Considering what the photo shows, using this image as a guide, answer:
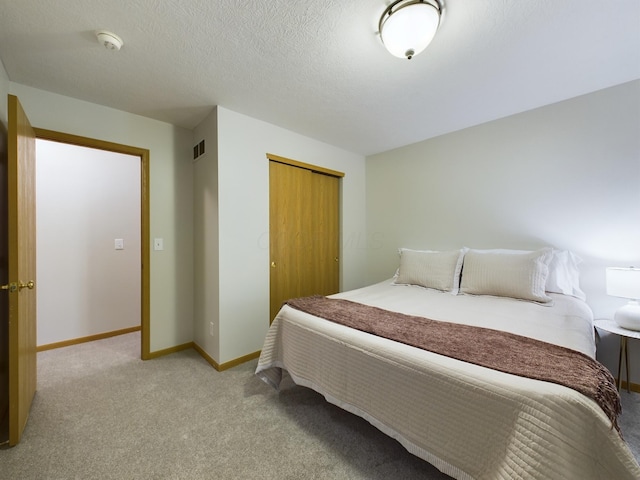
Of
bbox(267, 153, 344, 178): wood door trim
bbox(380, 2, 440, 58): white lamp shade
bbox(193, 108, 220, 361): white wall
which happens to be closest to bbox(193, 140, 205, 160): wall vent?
bbox(193, 108, 220, 361): white wall

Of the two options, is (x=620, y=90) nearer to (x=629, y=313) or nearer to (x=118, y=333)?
(x=629, y=313)

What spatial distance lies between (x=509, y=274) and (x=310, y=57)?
2203 mm

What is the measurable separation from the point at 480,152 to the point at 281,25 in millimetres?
2314

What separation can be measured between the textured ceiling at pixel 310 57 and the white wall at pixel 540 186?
233 mm

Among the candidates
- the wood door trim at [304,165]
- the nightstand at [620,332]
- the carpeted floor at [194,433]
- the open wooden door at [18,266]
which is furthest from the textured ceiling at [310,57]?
the carpeted floor at [194,433]

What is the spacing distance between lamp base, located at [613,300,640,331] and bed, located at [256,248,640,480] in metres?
0.21

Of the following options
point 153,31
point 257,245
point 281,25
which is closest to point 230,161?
point 257,245

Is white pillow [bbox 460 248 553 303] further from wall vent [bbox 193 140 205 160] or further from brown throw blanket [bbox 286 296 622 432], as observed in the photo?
wall vent [bbox 193 140 205 160]

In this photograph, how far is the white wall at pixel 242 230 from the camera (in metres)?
2.35

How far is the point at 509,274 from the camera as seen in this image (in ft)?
6.97

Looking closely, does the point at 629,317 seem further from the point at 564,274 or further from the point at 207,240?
the point at 207,240

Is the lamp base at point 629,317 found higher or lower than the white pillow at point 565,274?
lower

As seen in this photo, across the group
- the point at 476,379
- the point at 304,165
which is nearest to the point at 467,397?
the point at 476,379

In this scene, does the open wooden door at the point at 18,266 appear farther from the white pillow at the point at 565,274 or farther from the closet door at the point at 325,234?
the white pillow at the point at 565,274
